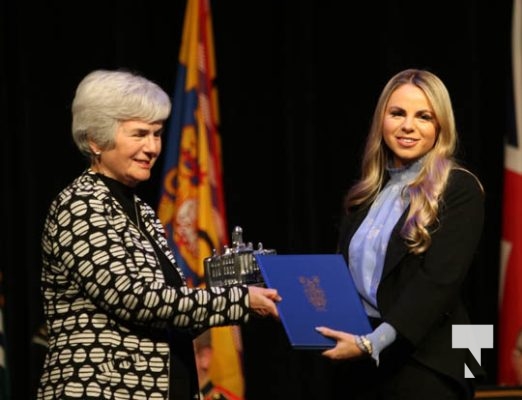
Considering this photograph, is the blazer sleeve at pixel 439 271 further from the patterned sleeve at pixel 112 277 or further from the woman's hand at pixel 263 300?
the patterned sleeve at pixel 112 277

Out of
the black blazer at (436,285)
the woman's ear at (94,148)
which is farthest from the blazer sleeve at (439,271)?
the woman's ear at (94,148)

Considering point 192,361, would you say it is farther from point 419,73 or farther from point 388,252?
point 419,73

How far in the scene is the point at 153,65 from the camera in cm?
450

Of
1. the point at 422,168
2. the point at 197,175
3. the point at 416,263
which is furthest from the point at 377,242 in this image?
the point at 197,175

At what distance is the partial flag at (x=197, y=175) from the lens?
13.5ft

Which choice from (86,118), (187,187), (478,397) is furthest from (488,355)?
(86,118)

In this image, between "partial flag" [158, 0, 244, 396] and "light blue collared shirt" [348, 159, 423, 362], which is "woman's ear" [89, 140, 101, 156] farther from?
"partial flag" [158, 0, 244, 396]

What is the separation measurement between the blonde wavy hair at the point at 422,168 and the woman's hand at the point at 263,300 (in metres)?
0.36

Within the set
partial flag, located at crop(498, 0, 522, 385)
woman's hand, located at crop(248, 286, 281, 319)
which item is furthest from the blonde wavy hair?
partial flag, located at crop(498, 0, 522, 385)

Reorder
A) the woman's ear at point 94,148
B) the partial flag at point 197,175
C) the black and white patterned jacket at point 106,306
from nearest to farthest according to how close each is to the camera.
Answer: the black and white patterned jacket at point 106,306 < the woman's ear at point 94,148 < the partial flag at point 197,175

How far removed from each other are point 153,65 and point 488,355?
6.38ft

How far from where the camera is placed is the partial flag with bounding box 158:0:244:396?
4.13 metres

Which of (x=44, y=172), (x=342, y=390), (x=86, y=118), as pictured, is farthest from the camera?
(x=44, y=172)

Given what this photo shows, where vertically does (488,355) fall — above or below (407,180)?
below
